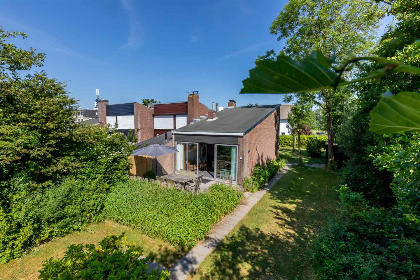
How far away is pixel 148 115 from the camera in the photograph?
992 inches

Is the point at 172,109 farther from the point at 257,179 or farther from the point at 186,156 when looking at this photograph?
the point at 257,179

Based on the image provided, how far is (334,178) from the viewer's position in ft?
44.1

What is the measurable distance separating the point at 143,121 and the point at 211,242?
68.3 feet

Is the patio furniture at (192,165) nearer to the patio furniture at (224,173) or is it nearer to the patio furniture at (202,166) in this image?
the patio furniture at (202,166)

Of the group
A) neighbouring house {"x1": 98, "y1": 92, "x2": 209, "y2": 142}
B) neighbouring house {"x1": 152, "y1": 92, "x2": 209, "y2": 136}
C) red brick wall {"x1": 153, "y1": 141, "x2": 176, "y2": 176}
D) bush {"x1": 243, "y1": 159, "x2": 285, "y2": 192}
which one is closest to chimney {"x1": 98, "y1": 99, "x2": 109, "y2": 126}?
neighbouring house {"x1": 98, "y1": 92, "x2": 209, "y2": 142}

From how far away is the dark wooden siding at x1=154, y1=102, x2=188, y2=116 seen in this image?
22895 millimetres

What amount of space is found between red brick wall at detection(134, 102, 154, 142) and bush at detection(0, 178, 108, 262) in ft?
55.0

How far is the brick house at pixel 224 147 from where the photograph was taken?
11.4 meters

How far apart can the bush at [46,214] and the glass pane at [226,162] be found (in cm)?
683

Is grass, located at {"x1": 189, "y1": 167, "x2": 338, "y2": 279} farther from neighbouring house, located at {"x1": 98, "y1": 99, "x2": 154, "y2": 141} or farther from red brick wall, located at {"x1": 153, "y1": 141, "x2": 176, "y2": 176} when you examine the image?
neighbouring house, located at {"x1": 98, "y1": 99, "x2": 154, "y2": 141}

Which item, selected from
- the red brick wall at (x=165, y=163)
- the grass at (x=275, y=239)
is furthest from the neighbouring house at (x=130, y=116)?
the grass at (x=275, y=239)

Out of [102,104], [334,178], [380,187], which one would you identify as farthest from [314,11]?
[102,104]

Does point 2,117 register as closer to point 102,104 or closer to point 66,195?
point 66,195

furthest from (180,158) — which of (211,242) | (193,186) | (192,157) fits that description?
(211,242)
